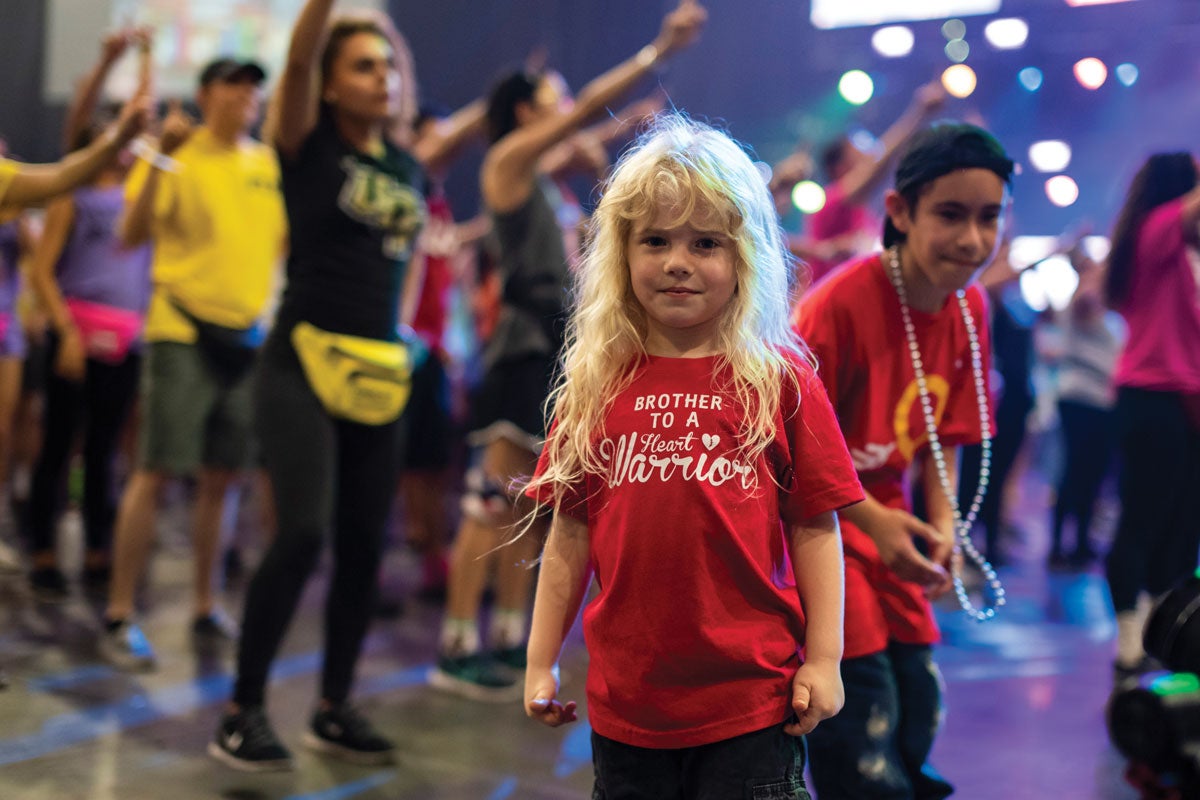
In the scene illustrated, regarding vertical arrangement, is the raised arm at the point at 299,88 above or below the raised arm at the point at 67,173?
above

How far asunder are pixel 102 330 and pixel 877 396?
3.67 metres

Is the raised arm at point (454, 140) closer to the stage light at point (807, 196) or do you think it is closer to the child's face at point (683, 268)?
the child's face at point (683, 268)

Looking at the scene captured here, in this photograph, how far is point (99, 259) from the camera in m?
4.93

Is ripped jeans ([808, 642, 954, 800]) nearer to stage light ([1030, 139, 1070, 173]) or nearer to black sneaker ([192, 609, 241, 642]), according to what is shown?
black sneaker ([192, 609, 241, 642])

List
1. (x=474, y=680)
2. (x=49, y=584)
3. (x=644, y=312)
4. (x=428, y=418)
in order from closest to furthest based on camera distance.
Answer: (x=644, y=312)
(x=474, y=680)
(x=49, y=584)
(x=428, y=418)

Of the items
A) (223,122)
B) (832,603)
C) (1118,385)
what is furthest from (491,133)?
(832,603)

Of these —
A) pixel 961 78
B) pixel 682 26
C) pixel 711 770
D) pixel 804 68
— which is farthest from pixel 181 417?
pixel 961 78

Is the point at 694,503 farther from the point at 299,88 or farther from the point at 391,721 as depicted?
the point at 391,721

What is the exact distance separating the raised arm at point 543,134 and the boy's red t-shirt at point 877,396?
151 centimetres

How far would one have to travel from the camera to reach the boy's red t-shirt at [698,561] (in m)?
1.60

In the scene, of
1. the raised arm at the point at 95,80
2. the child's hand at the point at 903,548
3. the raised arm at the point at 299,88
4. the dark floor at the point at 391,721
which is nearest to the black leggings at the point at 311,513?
the dark floor at the point at 391,721

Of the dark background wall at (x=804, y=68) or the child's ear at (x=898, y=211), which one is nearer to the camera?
the child's ear at (x=898, y=211)

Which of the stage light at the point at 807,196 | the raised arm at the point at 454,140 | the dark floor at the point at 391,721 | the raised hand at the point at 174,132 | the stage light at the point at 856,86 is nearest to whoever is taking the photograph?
the dark floor at the point at 391,721

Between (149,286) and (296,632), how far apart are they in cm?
170
